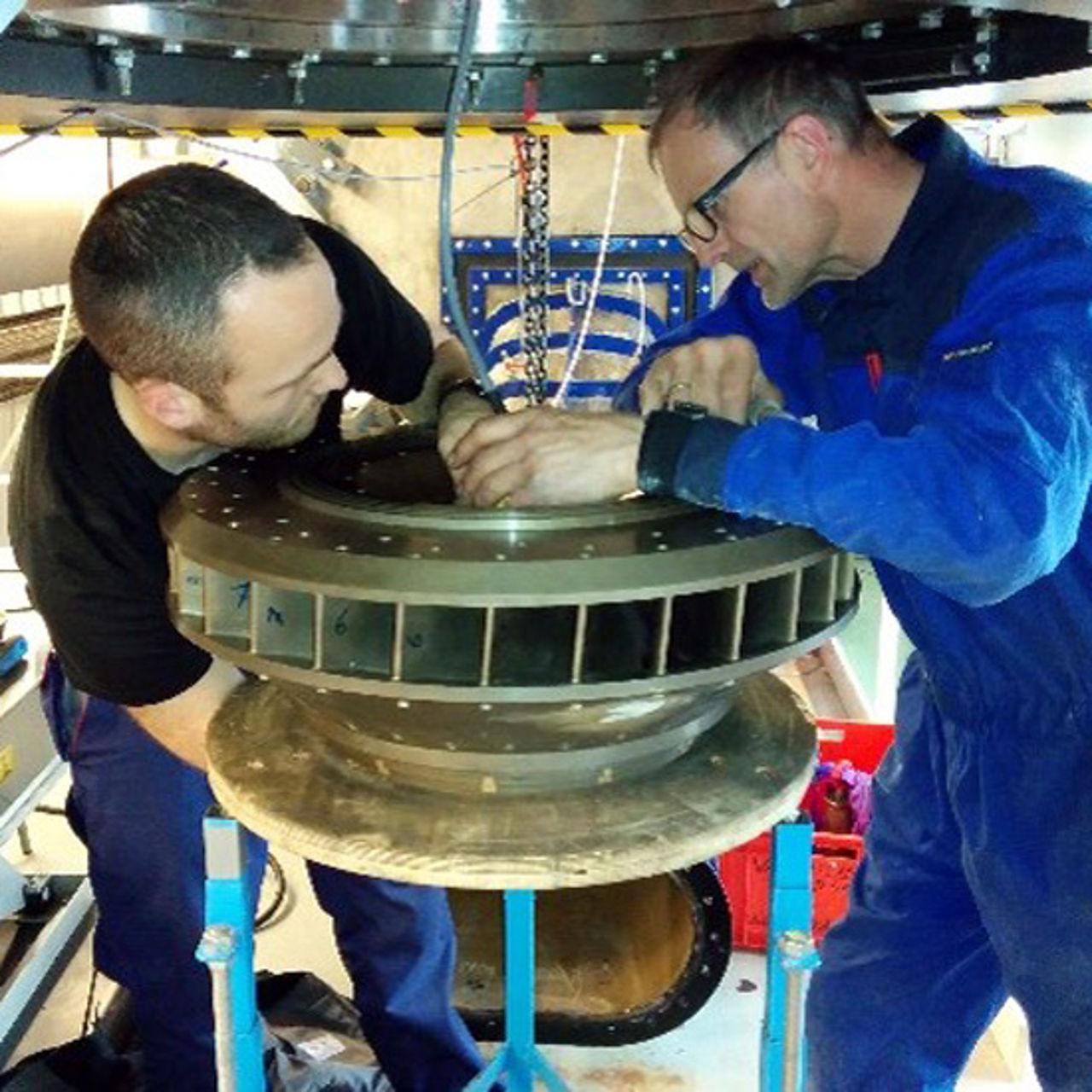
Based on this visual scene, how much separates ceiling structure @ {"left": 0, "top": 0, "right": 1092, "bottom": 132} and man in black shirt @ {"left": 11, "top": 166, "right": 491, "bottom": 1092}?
0.56 ft

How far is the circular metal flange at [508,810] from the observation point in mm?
838

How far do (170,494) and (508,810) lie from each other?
49 centimetres

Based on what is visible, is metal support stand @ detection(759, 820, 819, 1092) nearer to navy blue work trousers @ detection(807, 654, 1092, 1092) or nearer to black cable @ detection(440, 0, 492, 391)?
navy blue work trousers @ detection(807, 654, 1092, 1092)

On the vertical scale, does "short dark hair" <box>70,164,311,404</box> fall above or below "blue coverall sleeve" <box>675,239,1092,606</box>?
above

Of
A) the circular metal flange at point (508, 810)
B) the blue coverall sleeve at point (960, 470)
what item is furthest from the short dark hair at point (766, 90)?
the circular metal flange at point (508, 810)

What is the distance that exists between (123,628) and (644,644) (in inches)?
21.1

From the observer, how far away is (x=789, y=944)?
37.9 inches

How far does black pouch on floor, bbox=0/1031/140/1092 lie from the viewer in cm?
163

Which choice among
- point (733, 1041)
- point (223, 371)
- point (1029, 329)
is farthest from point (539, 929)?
point (1029, 329)

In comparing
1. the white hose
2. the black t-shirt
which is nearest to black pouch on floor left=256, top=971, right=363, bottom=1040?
the black t-shirt

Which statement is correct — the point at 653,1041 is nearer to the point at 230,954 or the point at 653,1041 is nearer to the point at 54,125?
the point at 230,954

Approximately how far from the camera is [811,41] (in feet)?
3.87

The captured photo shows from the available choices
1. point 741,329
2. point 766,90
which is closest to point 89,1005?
point 741,329

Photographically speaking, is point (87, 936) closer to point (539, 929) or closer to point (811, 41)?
point (539, 929)
